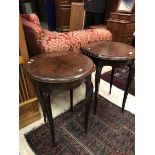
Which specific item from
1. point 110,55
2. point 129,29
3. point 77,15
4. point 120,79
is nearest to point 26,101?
point 110,55

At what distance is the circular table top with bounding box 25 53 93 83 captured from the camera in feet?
3.15

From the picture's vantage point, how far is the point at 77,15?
3084mm

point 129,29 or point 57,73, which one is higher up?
point 129,29

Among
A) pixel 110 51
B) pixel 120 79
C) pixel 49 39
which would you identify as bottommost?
pixel 120 79

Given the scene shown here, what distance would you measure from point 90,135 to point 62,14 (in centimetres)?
347

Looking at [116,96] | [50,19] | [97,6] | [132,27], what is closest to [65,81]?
[116,96]

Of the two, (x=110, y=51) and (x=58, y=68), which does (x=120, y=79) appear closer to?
(x=110, y=51)

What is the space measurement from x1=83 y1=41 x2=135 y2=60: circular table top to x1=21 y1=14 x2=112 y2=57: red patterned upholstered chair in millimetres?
234

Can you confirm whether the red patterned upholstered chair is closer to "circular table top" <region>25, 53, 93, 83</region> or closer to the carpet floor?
"circular table top" <region>25, 53, 93, 83</region>

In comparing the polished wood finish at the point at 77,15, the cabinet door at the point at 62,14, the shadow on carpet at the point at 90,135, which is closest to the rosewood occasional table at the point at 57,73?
the shadow on carpet at the point at 90,135

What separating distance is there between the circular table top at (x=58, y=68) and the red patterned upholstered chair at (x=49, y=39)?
0.19 m

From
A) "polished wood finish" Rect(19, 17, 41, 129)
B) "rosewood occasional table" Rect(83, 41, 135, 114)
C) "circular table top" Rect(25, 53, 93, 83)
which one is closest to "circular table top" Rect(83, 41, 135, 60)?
"rosewood occasional table" Rect(83, 41, 135, 114)

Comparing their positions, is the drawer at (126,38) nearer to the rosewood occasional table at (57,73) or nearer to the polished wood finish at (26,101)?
the rosewood occasional table at (57,73)

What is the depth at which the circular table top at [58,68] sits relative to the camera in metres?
0.96
